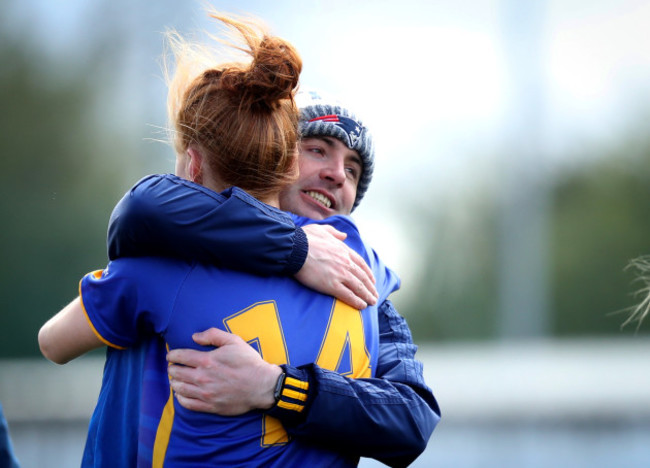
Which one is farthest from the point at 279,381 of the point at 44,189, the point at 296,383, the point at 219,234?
the point at 44,189

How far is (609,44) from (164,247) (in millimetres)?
4912

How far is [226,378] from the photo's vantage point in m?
1.34

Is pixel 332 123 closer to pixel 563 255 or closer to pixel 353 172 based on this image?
pixel 353 172

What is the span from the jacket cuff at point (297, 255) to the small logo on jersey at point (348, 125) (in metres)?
0.49

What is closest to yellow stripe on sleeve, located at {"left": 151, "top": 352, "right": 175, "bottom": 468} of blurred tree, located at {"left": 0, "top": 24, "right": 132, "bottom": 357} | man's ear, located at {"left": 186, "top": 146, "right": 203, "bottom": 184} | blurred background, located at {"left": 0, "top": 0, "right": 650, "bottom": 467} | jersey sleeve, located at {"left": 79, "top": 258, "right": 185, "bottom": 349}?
jersey sleeve, located at {"left": 79, "top": 258, "right": 185, "bottom": 349}

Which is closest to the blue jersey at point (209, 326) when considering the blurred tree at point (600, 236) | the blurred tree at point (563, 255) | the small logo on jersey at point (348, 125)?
the small logo on jersey at point (348, 125)

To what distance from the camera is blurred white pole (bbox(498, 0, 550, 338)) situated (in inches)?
211

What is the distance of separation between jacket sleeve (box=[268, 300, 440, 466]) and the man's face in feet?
1.42

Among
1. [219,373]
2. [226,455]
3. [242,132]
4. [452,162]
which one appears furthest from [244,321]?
[452,162]

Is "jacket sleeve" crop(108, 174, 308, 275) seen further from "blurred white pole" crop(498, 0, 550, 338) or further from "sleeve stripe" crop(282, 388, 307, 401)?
"blurred white pole" crop(498, 0, 550, 338)

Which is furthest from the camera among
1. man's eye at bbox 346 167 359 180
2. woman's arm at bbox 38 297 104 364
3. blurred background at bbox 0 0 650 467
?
blurred background at bbox 0 0 650 467

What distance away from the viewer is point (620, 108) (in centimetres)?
550

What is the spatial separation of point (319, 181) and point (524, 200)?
3.78 m

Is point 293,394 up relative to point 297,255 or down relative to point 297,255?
down
